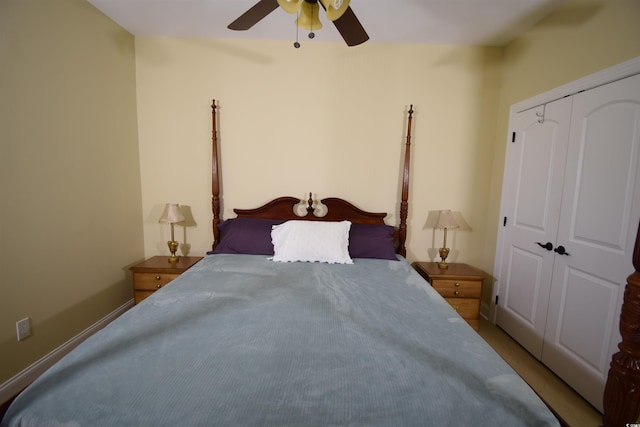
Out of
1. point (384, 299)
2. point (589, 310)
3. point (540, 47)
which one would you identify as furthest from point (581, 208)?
point (384, 299)

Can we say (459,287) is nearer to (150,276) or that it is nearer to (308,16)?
(308,16)

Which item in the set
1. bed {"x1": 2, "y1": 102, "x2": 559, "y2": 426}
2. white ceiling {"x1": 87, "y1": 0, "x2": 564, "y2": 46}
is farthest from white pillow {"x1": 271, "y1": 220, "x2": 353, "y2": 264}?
white ceiling {"x1": 87, "y1": 0, "x2": 564, "y2": 46}

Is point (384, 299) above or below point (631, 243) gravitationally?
below

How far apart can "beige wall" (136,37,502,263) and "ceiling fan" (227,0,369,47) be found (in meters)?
0.89

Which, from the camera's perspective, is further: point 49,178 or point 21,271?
point 49,178

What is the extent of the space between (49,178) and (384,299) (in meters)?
2.30

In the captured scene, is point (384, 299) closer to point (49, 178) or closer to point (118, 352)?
point (118, 352)

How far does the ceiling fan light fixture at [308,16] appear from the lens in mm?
1427

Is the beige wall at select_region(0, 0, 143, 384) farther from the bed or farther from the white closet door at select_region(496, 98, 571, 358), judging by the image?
the white closet door at select_region(496, 98, 571, 358)

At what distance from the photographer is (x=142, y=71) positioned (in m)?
2.47

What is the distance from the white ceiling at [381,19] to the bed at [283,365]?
2022 mm

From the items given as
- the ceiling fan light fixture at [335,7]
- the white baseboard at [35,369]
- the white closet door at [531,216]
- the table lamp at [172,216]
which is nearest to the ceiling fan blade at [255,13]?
the ceiling fan light fixture at [335,7]

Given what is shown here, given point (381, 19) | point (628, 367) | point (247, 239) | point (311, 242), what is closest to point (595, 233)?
point (628, 367)

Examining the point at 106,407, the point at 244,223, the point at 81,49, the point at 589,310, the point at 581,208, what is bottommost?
the point at 589,310
